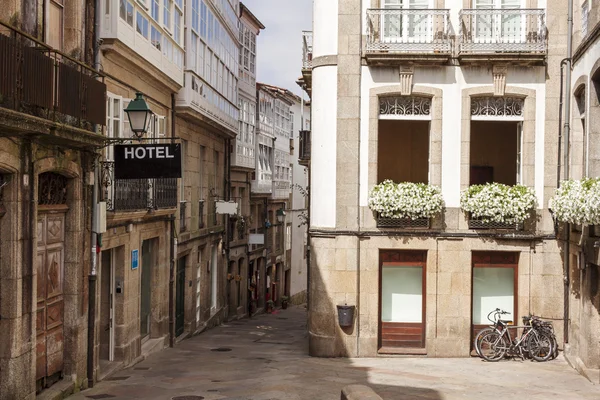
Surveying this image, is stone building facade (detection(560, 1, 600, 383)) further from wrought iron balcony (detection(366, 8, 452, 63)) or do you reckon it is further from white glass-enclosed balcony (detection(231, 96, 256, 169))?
white glass-enclosed balcony (detection(231, 96, 256, 169))

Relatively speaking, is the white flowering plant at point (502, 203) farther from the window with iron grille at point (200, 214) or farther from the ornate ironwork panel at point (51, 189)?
the window with iron grille at point (200, 214)

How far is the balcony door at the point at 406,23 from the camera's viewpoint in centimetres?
1805

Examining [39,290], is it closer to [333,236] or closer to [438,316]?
[333,236]

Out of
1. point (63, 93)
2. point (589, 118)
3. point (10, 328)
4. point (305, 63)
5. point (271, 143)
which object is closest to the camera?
point (10, 328)

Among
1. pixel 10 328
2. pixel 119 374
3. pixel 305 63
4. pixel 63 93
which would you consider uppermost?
pixel 305 63

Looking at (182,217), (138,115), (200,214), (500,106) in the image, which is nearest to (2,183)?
(138,115)

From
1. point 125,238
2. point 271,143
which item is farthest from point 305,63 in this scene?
point 271,143

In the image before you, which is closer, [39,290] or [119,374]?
[39,290]

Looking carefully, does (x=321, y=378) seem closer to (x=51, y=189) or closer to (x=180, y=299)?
(x=51, y=189)

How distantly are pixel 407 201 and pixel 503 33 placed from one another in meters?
4.27

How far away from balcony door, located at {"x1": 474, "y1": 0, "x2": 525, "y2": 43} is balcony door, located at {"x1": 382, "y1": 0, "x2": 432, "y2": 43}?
1.08 meters

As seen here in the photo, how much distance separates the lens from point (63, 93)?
1202cm

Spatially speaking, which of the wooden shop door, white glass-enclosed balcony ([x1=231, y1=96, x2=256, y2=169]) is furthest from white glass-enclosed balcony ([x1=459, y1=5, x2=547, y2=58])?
white glass-enclosed balcony ([x1=231, y1=96, x2=256, y2=169])

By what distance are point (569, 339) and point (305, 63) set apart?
350 inches
